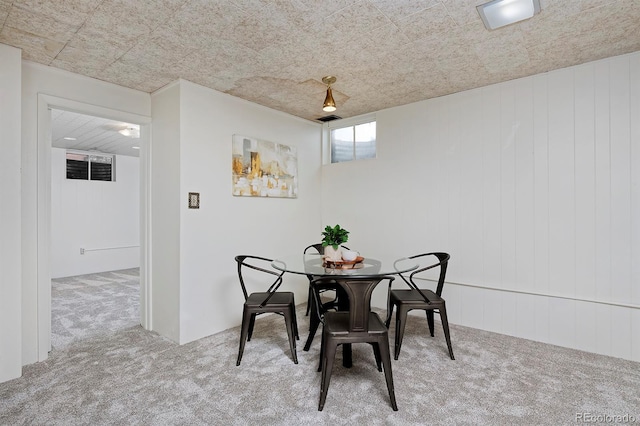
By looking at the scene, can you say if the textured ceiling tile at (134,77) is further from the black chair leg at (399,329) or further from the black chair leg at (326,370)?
the black chair leg at (399,329)

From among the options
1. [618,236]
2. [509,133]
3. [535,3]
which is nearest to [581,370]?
[618,236]

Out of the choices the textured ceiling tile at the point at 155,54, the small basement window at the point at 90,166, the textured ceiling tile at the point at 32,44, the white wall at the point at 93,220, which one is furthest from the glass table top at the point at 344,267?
the small basement window at the point at 90,166

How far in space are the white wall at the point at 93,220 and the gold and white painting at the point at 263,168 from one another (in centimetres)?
458

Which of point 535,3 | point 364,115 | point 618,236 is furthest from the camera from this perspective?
point 364,115

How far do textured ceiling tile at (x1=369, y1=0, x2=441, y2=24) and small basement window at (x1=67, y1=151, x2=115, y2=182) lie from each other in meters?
6.70

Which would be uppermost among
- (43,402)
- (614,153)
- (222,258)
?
(614,153)

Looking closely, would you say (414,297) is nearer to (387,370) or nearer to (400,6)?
(387,370)

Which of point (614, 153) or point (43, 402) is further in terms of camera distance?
point (614, 153)

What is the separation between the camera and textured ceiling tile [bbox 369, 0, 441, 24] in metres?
1.98

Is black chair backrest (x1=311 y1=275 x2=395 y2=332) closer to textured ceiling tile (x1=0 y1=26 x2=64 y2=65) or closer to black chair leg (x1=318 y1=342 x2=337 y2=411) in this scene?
black chair leg (x1=318 y1=342 x2=337 y2=411)

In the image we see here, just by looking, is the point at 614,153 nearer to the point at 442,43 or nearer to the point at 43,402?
the point at 442,43

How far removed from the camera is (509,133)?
3.22 metres

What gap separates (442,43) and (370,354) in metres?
2.57

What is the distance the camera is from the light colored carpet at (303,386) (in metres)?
1.94
